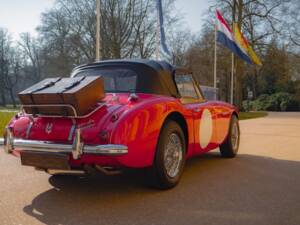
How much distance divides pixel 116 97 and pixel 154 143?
69cm

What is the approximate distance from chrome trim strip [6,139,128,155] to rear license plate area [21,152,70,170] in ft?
0.17

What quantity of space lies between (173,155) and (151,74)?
1.06 m

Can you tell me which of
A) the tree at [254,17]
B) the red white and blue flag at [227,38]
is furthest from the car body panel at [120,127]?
the tree at [254,17]

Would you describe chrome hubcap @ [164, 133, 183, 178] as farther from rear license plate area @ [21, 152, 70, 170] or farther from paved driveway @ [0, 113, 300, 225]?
rear license plate area @ [21, 152, 70, 170]

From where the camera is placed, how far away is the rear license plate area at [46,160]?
342cm

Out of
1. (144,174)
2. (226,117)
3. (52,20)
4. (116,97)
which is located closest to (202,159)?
(226,117)

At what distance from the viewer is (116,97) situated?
3.92 meters

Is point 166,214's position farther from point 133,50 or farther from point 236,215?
point 133,50

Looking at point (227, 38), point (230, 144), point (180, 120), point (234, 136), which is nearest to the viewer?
point (180, 120)

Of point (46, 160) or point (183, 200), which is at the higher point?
point (46, 160)

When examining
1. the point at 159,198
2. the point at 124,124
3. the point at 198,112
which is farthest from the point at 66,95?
the point at 198,112

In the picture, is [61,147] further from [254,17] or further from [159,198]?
[254,17]

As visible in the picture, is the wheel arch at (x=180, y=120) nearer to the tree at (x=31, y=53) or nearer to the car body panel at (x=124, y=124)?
the car body panel at (x=124, y=124)

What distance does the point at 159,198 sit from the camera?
3.74m
